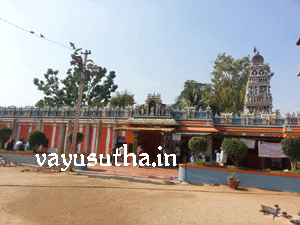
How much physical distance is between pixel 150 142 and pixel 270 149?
30.0 feet

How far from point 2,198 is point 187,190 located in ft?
20.5

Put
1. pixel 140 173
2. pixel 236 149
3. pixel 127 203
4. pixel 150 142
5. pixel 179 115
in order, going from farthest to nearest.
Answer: pixel 150 142
pixel 179 115
pixel 140 173
pixel 236 149
pixel 127 203

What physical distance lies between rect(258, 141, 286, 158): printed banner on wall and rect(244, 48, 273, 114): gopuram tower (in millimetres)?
13397

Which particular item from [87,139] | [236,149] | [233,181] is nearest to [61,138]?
[87,139]

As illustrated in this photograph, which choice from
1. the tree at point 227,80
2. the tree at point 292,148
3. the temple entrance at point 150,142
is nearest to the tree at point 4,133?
the temple entrance at point 150,142

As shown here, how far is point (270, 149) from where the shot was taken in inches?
573

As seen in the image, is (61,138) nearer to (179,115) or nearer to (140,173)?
(179,115)

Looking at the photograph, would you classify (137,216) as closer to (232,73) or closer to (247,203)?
(247,203)

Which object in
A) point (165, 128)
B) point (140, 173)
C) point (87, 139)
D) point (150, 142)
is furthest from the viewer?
point (87, 139)

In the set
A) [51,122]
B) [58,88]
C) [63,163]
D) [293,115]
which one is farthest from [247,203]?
[58,88]

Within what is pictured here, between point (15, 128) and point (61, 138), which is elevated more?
point (15, 128)

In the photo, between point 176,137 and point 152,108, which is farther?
point 152,108

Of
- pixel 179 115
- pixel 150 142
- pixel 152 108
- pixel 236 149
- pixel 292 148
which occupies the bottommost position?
pixel 236 149

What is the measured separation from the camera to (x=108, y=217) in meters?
5.51
